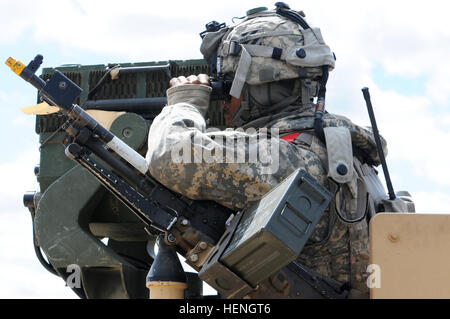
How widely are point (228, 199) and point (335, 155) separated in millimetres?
674

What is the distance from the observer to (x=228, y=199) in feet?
14.9

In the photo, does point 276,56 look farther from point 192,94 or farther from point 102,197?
point 102,197

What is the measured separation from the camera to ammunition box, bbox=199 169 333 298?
151 inches

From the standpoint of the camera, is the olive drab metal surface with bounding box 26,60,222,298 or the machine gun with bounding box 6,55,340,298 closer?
the machine gun with bounding box 6,55,340,298

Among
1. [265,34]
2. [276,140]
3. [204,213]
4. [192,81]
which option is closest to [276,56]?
[265,34]

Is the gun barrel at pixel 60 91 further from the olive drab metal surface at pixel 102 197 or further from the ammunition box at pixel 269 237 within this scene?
the ammunition box at pixel 269 237

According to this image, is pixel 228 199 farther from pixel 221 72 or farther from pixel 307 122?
pixel 221 72

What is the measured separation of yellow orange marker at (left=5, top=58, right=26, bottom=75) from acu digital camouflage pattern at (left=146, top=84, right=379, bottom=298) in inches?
33.3

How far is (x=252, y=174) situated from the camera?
14.7 ft

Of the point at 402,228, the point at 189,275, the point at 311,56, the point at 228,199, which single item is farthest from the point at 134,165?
the point at 402,228

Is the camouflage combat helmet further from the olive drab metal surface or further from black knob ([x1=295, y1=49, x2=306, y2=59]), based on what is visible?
the olive drab metal surface

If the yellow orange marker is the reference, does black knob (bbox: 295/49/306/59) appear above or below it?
above
